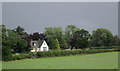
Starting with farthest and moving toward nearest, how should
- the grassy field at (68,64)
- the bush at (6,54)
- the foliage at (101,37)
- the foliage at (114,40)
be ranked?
the foliage at (101,37) → the foliage at (114,40) → the bush at (6,54) → the grassy field at (68,64)

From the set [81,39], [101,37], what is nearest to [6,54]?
[81,39]

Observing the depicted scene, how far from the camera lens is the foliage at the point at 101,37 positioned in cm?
6698

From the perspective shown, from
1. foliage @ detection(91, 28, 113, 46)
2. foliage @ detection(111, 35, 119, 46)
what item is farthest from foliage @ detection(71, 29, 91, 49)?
foliage @ detection(111, 35, 119, 46)

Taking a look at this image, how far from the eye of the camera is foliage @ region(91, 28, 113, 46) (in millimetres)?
66981

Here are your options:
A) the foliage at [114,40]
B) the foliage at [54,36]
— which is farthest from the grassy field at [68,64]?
the foliage at [114,40]

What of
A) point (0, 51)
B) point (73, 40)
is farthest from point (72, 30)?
point (0, 51)

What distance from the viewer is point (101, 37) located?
68.3 metres

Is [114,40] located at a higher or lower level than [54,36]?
lower

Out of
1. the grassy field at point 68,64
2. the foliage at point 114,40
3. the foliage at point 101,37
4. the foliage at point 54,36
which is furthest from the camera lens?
the foliage at point 101,37

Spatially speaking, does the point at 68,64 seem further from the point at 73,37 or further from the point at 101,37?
the point at 101,37

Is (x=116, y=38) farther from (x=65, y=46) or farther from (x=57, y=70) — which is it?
(x=57, y=70)

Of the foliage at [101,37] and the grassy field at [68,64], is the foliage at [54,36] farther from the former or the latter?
the grassy field at [68,64]

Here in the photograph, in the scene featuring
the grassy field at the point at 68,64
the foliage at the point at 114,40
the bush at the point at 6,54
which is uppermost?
the foliage at the point at 114,40

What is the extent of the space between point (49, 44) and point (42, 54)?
2579cm
